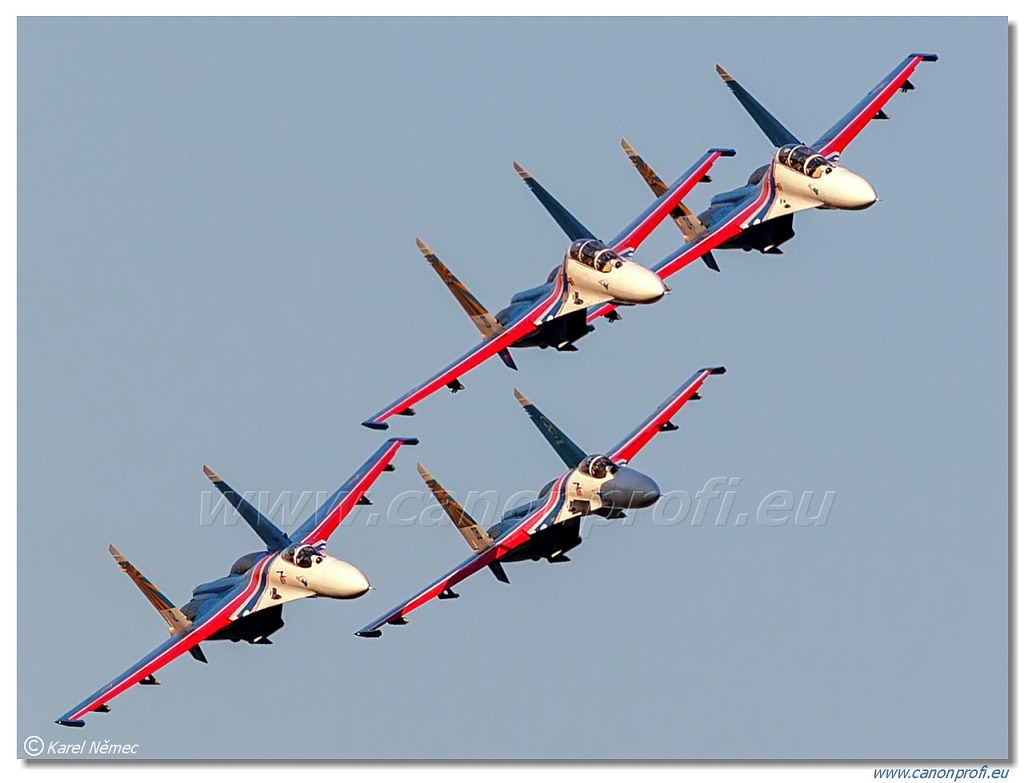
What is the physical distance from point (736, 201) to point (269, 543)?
1793cm

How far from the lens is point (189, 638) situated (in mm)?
102938

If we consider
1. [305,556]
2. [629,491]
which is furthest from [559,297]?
[305,556]

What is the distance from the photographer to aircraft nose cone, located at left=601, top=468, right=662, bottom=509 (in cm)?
10256

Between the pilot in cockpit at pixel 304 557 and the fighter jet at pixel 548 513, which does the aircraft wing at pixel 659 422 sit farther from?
the pilot in cockpit at pixel 304 557

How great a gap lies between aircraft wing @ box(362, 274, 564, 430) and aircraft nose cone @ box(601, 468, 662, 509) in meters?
5.62

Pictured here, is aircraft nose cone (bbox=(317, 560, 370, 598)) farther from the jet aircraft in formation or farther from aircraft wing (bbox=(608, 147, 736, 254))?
aircraft wing (bbox=(608, 147, 736, 254))

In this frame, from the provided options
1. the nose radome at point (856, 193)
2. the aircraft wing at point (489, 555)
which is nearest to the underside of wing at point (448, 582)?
the aircraft wing at point (489, 555)

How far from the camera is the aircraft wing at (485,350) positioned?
10444 centimetres

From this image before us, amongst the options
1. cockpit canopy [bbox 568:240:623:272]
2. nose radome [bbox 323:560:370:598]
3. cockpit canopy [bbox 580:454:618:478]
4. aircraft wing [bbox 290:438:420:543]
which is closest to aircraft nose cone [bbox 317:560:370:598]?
nose radome [bbox 323:560:370:598]

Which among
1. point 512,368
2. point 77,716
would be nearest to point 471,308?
point 512,368

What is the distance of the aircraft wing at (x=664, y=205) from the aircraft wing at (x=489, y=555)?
8043 mm

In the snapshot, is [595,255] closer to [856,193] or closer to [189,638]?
[856,193]

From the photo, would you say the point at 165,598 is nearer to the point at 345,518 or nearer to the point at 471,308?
the point at 345,518

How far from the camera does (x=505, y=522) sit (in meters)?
Result: 105
